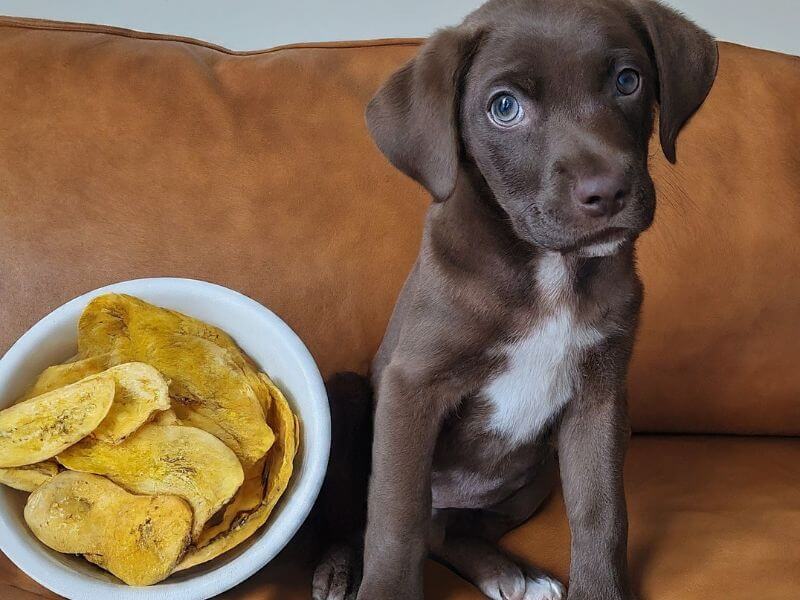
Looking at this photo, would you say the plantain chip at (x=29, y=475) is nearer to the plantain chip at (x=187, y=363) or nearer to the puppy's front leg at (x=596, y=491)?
the plantain chip at (x=187, y=363)

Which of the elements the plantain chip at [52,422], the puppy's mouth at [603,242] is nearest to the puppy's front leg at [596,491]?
the puppy's mouth at [603,242]

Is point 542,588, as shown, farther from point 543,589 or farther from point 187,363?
point 187,363

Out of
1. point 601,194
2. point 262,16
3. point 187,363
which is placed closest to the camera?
point 601,194

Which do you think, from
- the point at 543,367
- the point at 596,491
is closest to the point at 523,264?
the point at 543,367

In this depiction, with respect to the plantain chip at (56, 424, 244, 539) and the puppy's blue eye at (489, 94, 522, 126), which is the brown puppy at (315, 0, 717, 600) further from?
the plantain chip at (56, 424, 244, 539)

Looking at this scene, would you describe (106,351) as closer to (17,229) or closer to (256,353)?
(256,353)

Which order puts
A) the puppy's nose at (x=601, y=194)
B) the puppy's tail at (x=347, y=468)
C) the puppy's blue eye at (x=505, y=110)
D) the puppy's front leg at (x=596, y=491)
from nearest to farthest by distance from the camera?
the puppy's nose at (x=601, y=194) < the puppy's blue eye at (x=505, y=110) < the puppy's front leg at (x=596, y=491) < the puppy's tail at (x=347, y=468)
